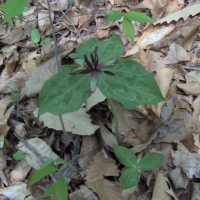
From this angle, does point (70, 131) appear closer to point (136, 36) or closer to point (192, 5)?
point (136, 36)

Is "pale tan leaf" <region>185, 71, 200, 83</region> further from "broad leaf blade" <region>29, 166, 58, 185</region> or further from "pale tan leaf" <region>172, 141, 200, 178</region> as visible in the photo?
"broad leaf blade" <region>29, 166, 58, 185</region>

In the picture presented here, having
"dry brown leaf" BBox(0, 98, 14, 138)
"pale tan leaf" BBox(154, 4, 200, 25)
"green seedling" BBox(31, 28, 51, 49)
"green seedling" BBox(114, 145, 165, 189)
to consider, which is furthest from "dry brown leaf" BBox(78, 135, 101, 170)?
"pale tan leaf" BBox(154, 4, 200, 25)

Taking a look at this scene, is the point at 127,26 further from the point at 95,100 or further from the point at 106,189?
the point at 106,189

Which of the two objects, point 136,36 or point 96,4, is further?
point 96,4

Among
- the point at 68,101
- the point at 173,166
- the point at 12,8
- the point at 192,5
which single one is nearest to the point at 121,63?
the point at 68,101

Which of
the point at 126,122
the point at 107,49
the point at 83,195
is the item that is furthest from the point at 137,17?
the point at 83,195
